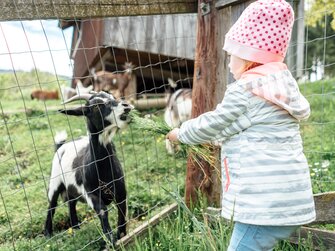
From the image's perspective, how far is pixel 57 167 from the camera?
187 inches

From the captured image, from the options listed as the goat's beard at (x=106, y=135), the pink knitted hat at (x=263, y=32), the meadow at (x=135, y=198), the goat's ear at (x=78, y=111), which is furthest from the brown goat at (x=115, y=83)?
the pink knitted hat at (x=263, y=32)

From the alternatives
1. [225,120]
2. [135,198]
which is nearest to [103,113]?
[135,198]

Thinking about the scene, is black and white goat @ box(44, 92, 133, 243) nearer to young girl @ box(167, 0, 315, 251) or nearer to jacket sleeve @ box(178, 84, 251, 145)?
jacket sleeve @ box(178, 84, 251, 145)

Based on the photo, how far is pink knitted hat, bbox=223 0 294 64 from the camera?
2.30 metres

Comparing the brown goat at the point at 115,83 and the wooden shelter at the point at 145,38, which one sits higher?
the wooden shelter at the point at 145,38

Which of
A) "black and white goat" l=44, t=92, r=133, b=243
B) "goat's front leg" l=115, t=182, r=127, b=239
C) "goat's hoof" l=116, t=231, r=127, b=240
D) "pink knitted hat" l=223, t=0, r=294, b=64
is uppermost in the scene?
"pink knitted hat" l=223, t=0, r=294, b=64

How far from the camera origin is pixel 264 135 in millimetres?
2311

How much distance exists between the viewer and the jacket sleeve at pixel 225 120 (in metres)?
2.32

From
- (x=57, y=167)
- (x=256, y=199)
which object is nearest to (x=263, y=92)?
(x=256, y=199)

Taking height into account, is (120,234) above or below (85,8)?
below

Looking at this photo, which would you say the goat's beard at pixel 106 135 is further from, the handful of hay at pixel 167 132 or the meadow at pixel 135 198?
the handful of hay at pixel 167 132

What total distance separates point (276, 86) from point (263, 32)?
270mm

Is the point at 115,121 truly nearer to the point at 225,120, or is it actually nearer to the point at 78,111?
the point at 78,111

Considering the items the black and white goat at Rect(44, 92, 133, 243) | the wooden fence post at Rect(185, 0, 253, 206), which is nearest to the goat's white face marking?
the black and white goat at Rect(44, 92, 133, 243)
